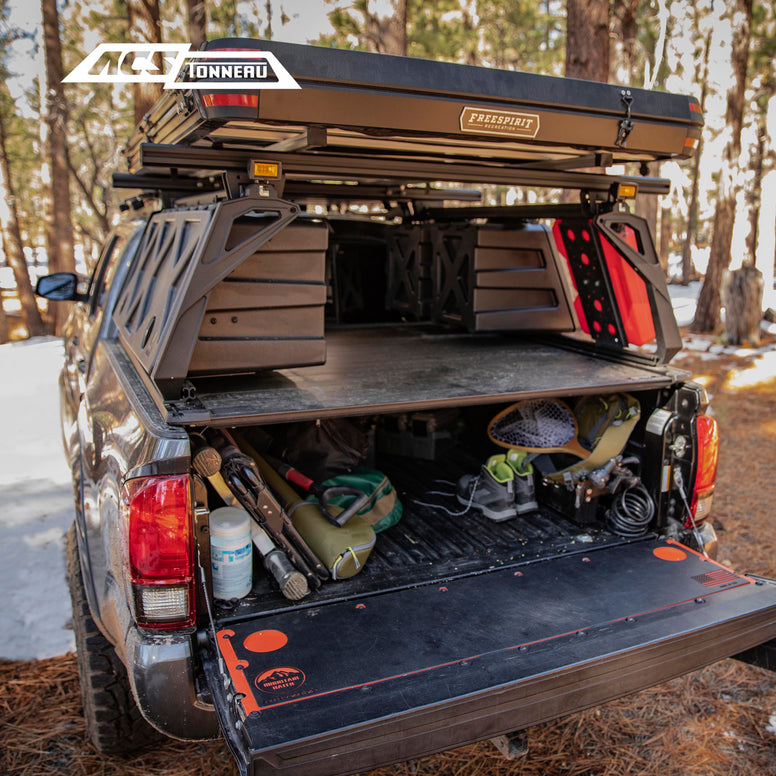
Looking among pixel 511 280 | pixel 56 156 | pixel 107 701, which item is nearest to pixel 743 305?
pixel 511 280

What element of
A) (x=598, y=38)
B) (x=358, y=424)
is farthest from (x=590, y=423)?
(x=598, y=38)

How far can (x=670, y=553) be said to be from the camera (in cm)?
284

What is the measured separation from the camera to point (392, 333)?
4684mm

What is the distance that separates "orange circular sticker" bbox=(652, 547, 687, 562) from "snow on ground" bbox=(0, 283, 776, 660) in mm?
2952

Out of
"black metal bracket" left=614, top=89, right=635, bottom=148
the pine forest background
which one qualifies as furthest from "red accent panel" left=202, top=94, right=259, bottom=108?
the pine forest background

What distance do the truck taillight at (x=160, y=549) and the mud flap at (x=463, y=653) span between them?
19 cm

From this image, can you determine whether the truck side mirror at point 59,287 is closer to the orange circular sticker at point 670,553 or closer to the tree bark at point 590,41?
the orange circular sticker at point 670,553

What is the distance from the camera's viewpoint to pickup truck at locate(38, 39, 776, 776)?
2.06m

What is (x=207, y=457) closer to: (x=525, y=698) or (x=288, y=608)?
(x=288, y=608)

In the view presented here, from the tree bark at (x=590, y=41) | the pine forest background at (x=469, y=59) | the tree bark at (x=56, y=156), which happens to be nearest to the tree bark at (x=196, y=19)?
the pine forest background at (x=469, y=59)

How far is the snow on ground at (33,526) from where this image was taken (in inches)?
144

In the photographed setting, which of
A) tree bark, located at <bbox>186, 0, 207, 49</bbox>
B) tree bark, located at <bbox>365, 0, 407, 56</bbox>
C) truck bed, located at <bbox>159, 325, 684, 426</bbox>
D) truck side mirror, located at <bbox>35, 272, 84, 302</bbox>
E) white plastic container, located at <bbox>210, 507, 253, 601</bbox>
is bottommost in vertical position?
white plastic container, located at <bbox>210, 507, 253, 601</bbox>

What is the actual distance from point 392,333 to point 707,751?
294 cm

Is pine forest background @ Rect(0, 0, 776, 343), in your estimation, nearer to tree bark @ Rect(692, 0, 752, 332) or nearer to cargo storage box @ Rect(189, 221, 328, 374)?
tree bark @ Rect(692, 0, 752, 332)
